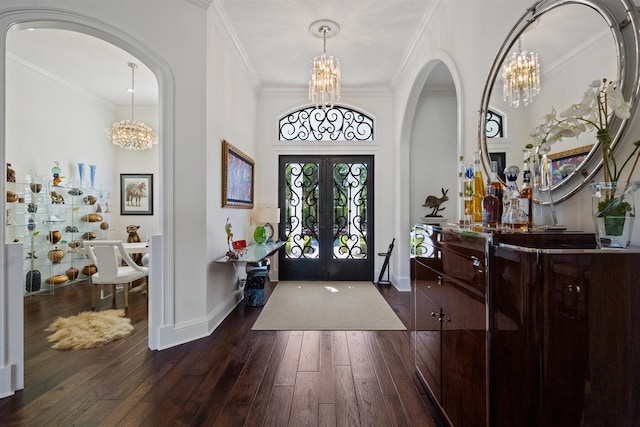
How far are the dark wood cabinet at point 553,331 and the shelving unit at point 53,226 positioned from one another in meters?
5.80

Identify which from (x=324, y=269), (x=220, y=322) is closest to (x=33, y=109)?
(x=220, y=322)

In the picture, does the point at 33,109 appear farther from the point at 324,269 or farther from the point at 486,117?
the point at 486,117

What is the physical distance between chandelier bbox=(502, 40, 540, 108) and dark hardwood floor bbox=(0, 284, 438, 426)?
1958mm

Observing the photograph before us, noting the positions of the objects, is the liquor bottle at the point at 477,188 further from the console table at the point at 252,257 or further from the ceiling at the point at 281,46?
the console table at the point at 252,257

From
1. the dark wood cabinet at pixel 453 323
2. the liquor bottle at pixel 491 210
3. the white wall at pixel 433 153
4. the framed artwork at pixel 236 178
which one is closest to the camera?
the dark wood cabinet at pixel 453 323

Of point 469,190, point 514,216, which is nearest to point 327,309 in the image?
point 469,190

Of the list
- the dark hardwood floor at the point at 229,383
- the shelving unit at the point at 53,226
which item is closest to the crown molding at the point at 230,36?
the dark hardwood floor at the point at 229,383

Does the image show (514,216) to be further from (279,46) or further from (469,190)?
(279,46)

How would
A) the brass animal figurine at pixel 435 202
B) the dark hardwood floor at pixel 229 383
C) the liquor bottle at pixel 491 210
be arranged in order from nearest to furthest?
the liquor bottle at pixel 491 210
the dark hardwood floor at pixel 229 383
the brass animal figurine at pixel 435 202

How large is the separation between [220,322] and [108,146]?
475 cm

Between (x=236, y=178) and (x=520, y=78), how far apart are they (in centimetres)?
333

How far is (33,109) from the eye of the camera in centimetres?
469

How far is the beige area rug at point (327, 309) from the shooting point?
3.38 metres

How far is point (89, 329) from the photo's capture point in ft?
10.5
